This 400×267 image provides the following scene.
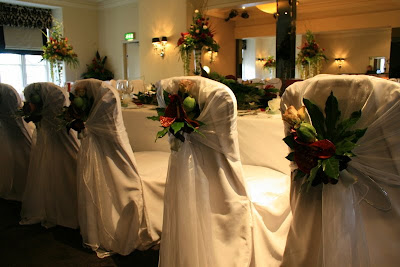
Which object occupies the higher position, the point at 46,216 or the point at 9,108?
the point at 9,108

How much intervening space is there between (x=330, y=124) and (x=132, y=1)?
9.03m

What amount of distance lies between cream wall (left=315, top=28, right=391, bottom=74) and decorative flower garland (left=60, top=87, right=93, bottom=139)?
23.6ft

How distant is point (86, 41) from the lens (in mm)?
9727

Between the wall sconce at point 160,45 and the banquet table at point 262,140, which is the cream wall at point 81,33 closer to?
the wall sconce at point 160,45

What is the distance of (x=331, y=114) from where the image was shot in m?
1.11

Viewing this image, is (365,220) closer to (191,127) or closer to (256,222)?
(256,222)

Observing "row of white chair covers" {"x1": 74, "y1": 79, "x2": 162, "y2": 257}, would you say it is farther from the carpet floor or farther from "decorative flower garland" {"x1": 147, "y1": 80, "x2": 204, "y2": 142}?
"decorative flower garland" {"x1": 147, "y1": 80, "x2": 204, "y2": 142}

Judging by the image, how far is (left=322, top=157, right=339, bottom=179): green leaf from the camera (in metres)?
1.04

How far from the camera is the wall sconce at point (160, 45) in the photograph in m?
7.82

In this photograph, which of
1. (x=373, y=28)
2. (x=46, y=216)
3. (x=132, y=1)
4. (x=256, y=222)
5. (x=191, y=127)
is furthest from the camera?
(x=132, y=1)

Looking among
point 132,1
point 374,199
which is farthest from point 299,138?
point 132,1

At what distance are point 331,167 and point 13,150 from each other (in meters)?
2.85

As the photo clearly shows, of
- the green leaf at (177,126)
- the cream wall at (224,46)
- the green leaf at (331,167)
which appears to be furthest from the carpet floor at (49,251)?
the cream wall at (224,46)

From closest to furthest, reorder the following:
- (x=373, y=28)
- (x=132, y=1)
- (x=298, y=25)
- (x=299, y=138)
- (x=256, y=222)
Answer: (x=299, y=138), (x=256, y=222), (x=373, y=28), (x=298, y=25), (x=132, y=1)
